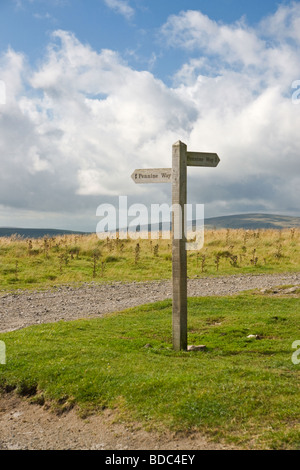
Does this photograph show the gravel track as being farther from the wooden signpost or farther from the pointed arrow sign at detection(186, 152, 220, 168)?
the pointed arrow sign at detection(186, 152, 220, 168)

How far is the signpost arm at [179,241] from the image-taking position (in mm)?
9758

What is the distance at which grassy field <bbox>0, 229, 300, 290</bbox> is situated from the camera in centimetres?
2614

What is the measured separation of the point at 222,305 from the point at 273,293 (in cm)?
372

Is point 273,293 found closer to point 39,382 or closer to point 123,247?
point 39,382

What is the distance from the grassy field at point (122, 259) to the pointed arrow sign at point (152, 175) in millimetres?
14354

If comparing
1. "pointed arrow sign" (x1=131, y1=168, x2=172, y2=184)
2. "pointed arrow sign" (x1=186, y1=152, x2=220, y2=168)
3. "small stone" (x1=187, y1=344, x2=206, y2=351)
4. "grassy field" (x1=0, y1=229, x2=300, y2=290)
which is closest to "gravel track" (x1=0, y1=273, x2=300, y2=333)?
"grassy field" (x1=0, y1=229, x2=300, y2=290)

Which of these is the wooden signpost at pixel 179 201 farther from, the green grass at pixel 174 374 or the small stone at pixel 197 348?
the green grass at pixel 174 374

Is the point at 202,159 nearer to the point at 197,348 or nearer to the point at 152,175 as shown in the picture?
the point at 152,175

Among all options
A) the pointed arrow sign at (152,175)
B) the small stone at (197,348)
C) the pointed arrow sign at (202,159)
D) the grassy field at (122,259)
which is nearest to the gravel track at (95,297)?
the grassy field at (122,259)

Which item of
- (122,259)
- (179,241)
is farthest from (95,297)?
(122,259)

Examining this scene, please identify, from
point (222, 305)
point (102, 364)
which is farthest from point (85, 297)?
point (102, 364)

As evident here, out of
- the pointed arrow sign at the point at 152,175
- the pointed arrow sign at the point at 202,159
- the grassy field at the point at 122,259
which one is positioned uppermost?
the pointed arrow sign at the point at 202,159

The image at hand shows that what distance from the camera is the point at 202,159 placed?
33.3 feet

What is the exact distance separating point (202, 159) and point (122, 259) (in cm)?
2217
